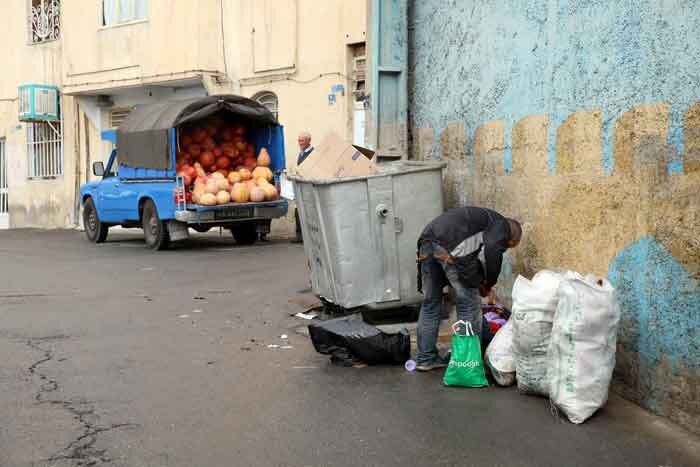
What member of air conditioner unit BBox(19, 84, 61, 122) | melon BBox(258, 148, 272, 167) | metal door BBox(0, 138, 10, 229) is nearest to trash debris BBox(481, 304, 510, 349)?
melon BBox(258, 148, 272, 167)

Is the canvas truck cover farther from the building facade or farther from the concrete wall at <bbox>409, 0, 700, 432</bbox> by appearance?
the concrete wall at <bbox>409, 0, 700, 432</bbox>

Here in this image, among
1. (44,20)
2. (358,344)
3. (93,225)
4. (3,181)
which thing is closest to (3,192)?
(3,181)

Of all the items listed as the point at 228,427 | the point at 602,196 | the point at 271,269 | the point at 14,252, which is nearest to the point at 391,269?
the point at 602,196

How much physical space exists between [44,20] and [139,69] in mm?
5344

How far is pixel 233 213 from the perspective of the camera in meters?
15.4

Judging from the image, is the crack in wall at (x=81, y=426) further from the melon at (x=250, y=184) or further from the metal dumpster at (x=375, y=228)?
the melon at (x=250, y=184)

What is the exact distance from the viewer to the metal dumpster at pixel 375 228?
26.0 feet

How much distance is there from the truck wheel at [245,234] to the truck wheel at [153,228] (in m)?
1.48

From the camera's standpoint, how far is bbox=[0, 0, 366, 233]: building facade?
1814 cm

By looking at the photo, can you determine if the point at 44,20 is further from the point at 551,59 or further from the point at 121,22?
the point at 551,59

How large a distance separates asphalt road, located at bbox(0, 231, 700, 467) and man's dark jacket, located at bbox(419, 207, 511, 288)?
75 centimetres

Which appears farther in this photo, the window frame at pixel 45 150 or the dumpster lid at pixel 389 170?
the window frame at pixel 45 150

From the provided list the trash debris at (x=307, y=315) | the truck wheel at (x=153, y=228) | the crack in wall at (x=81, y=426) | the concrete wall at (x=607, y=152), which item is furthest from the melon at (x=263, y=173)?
the crack in wall at (x=81, y=426)

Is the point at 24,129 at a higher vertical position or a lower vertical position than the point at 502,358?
higher
